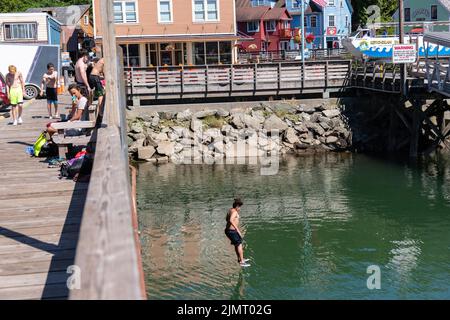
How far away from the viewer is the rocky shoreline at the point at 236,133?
2912 cm

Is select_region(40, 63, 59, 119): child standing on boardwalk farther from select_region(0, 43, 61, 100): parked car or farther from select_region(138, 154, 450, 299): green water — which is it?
select_region(0, 43, 61, 100): parked car

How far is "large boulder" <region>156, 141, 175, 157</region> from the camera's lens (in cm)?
2903

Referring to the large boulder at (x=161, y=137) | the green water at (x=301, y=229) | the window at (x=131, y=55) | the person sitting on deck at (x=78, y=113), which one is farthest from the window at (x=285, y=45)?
the person sitting on deck at (x=78, y=113)

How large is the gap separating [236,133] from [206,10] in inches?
527

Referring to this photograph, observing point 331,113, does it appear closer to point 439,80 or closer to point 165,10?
point 439,80

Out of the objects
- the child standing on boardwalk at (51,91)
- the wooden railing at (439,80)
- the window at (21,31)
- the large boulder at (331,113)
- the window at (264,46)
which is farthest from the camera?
the window at (264,46)

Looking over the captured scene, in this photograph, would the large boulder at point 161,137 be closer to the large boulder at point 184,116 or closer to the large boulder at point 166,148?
the large boulder at point 166,148

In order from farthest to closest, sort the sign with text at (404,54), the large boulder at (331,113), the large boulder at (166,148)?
the large boulder at (331,113), the large boulder at (166,148), the sign with text at (404,54)

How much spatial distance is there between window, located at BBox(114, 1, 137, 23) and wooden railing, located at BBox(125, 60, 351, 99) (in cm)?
930

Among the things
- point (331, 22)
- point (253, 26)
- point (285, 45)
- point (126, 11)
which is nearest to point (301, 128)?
point (126, 11)

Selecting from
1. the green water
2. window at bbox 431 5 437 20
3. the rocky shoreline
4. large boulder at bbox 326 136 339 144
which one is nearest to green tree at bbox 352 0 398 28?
window at bbox 431 5 437 20

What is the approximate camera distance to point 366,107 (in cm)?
3262

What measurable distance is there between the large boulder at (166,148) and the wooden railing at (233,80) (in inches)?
137

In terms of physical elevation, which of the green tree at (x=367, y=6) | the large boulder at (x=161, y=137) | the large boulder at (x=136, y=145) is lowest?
the large boulder at (x=136, y=145)
